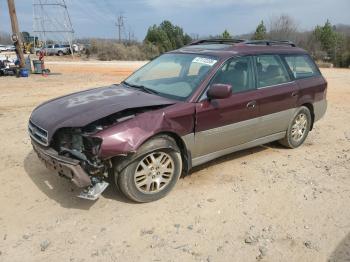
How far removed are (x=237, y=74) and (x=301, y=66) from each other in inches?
68.1

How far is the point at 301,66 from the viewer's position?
20.2ft

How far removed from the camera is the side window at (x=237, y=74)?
15.7 ft

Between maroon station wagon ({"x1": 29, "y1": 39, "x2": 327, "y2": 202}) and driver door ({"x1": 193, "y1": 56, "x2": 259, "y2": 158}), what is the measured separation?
1 cm

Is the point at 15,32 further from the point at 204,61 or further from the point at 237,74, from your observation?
the point at 237,74

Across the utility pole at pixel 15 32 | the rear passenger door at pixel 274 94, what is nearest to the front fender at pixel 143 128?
the rear passenger door at pixel 274 94

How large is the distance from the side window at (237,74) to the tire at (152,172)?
113 cm

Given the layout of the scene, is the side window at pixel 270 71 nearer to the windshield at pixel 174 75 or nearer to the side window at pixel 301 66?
the side window at pixel 301 66

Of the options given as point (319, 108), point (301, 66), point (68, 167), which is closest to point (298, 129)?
point (319, 108)

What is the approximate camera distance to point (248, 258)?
10.9ft

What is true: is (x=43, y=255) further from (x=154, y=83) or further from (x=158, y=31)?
(x=158, y=31)

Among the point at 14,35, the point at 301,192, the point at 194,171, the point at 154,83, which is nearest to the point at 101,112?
the point at 154,83

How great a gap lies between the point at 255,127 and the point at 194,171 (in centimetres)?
107

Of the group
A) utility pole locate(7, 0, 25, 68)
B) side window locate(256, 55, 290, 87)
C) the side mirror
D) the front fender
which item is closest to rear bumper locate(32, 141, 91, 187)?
the front fender

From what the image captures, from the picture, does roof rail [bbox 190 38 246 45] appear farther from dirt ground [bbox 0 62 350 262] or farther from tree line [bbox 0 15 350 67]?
tree line [bbox 0 15 350 67]
